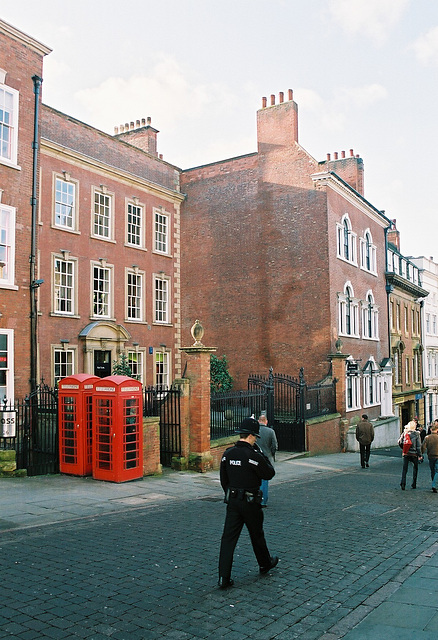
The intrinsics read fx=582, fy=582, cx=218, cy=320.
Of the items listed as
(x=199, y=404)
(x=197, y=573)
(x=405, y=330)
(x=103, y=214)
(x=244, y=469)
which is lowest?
(x=197, y=573)

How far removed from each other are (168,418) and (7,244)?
7.11 m

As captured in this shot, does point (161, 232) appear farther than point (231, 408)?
Yes

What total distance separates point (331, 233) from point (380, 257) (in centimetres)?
1044

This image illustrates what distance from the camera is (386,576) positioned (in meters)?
6.91

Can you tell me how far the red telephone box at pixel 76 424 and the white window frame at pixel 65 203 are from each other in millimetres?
9638

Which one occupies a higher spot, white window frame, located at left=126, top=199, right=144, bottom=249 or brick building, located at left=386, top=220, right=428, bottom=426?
white window frame, located at left=126, top=199, right=144, bottom=249

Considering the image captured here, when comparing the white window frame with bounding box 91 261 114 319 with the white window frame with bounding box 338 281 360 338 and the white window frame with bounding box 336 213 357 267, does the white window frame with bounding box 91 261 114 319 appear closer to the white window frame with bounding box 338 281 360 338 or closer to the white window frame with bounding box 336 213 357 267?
the white window frame with bounding box 338 281 360 338

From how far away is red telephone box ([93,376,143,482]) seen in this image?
12930mm

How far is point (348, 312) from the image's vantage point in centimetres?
3064

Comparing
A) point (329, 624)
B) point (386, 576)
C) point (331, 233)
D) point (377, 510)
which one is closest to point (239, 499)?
point (329, 624)

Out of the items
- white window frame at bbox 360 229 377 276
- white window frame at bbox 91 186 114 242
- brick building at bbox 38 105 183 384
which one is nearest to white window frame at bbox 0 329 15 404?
brick building at bbox 38 105 183 384

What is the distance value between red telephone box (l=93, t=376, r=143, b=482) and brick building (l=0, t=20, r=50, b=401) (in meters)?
5.15

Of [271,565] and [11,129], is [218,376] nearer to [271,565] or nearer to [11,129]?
[11,129]

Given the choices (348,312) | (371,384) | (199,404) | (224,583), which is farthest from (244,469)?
(371,384)
